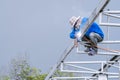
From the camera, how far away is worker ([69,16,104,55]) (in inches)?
405

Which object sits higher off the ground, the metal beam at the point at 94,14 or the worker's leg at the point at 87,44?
the metal beam at the point at 94,14

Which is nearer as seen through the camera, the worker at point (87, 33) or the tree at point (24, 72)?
the worker at point (87, 33)

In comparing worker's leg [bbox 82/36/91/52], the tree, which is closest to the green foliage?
the tree

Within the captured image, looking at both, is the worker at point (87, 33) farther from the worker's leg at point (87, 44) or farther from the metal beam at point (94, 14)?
the metal beam at point (94, 14)

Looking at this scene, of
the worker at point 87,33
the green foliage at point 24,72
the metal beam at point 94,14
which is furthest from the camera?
the green foliage at point 24,72

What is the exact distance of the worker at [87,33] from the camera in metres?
10.3

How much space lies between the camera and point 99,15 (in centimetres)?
897

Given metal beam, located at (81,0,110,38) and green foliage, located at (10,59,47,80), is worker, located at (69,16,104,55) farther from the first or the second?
green foliage, located at (10,59,47,80)

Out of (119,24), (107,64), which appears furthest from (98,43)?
(107,64)

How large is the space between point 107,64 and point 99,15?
5083 millimetres

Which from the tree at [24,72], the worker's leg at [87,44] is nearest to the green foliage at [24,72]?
the tree at [24,72]

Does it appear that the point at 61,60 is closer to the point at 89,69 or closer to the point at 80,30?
the point at 89,69

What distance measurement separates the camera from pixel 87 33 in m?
10.3

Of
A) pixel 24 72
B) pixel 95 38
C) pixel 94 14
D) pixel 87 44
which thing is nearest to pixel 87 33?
pixel 95 38
